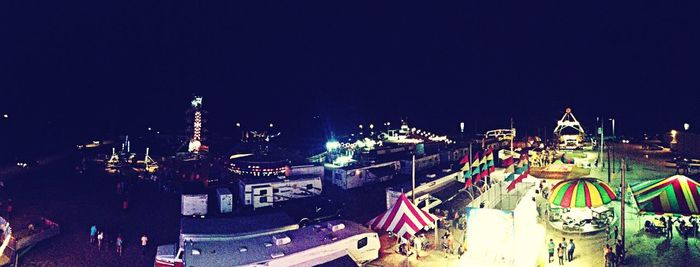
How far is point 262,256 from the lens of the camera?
634 inches

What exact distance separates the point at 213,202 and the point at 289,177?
16.9 feet

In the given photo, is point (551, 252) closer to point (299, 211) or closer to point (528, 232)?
point (528, 232)

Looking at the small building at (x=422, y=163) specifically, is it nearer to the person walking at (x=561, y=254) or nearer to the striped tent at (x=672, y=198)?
the striped tent at (x=672, y=198)

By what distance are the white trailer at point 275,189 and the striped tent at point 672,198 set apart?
61.0ft

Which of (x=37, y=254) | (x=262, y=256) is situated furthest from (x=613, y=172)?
Answer: (x=37, y=254)

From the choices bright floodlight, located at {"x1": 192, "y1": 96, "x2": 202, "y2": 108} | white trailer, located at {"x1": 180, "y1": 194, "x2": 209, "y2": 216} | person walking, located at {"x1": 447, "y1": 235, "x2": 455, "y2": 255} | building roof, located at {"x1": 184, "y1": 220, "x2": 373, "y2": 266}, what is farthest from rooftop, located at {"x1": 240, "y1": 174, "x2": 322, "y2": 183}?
bright floodlight, located at {"x1": 192, "y1": 96, "x2": 202, "y2": 108}

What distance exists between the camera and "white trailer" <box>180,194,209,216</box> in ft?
87.9

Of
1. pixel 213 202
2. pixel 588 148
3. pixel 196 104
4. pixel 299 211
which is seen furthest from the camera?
pixel 196 104

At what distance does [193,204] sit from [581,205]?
2042 centimetres

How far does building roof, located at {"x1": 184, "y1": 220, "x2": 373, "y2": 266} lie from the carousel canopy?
8.58m

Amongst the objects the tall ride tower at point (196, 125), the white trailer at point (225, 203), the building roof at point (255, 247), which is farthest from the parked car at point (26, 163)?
the building roof at point (255, 247)

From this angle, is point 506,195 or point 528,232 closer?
point 528,232

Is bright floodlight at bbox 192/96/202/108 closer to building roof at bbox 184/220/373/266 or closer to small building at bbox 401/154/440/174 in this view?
small building at bbox 401/154/440/174

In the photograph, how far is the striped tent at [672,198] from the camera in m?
18.6
